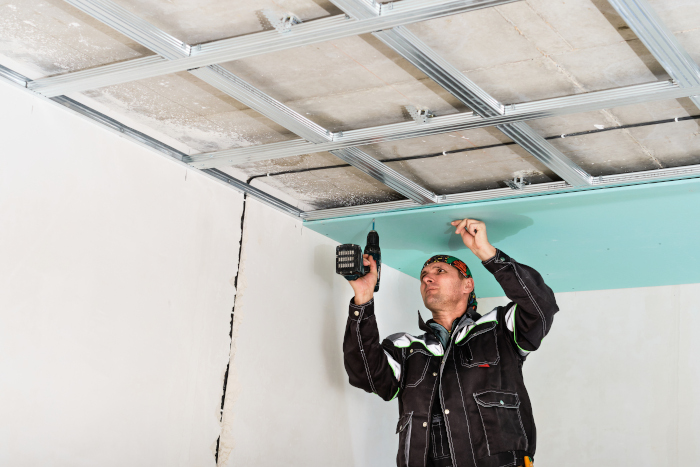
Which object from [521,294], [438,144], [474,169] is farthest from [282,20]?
[521,294]

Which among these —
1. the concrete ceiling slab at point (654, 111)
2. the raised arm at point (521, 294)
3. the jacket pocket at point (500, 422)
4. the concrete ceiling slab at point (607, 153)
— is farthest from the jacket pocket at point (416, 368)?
the concrete ceiling slab at point (654, 111)

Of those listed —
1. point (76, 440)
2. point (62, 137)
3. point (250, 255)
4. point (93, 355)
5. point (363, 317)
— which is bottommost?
point (76, 440)

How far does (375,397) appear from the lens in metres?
3.41

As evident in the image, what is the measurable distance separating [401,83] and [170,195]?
94 centimetres

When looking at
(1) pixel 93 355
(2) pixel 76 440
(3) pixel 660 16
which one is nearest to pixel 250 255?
(1) pixel 93 355

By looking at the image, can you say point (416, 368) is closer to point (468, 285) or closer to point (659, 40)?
point (468, 285)

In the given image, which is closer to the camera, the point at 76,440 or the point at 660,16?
the point at 660,16

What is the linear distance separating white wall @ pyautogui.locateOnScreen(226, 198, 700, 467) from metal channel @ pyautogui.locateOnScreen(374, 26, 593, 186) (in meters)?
1.04

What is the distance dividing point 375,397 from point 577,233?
1306 mm

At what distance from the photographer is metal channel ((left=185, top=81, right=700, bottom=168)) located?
72.8 inches

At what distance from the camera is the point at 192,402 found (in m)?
2.38

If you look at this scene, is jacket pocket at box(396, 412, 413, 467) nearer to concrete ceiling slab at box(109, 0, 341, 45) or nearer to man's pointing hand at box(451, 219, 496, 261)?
man's pointing hand at box(451, 219, 496, 261)

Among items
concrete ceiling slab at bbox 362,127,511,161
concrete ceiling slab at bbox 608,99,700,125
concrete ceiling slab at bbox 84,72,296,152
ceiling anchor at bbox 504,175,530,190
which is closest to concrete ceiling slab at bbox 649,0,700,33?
concrete ceiling slab at bbox 608,99,700,125

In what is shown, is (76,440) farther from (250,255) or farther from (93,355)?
(250,255)
